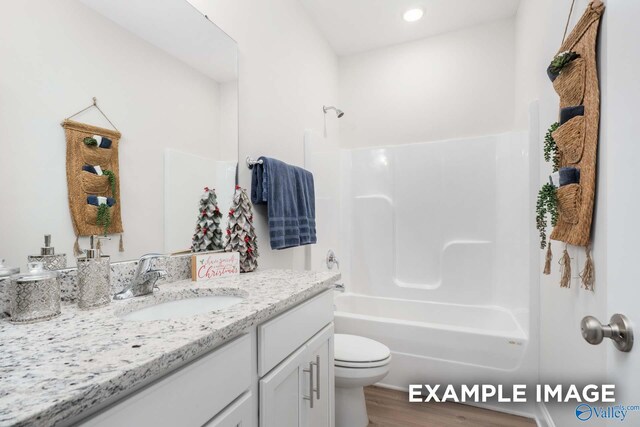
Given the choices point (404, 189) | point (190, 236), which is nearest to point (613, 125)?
point (190, 236)

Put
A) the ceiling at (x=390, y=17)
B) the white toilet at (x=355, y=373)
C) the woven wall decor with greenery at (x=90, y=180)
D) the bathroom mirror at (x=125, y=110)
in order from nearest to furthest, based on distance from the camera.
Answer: the bathroom mirror at (x=125, y=110), the woven wall decor with greenery at (x=90, y=180), the white toilet at (x=355, y=373), the ceiling at (x=390, y=17)

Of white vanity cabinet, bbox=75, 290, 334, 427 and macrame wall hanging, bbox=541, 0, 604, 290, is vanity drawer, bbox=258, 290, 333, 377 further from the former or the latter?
macrame wall hanging, bbox=541, 0, 604, 290

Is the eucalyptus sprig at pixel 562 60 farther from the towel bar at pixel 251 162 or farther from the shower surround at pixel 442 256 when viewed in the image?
the towel bar at pixel 251 162

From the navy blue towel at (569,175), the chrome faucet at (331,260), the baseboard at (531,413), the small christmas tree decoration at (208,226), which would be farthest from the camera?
the chrome faucet at (331,260)

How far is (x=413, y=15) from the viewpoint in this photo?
2439 millimetres

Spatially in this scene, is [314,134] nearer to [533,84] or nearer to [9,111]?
[533,84]

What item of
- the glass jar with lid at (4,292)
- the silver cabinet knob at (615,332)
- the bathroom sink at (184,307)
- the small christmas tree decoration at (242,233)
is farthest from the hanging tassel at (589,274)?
the glass jar with lid at (4,292)

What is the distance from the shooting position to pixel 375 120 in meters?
2.97

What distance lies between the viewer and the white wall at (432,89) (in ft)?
Result: 8.38

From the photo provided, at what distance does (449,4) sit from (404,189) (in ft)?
4.72

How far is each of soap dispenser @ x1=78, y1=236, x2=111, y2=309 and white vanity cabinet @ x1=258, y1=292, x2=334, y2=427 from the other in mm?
450

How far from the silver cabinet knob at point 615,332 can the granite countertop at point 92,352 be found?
Result: 29.3 inches

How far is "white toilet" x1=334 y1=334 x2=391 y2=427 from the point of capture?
1.57 meters

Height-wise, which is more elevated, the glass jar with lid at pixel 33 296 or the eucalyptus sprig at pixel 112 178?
the eucalyptus sprig at pixel 112 178
